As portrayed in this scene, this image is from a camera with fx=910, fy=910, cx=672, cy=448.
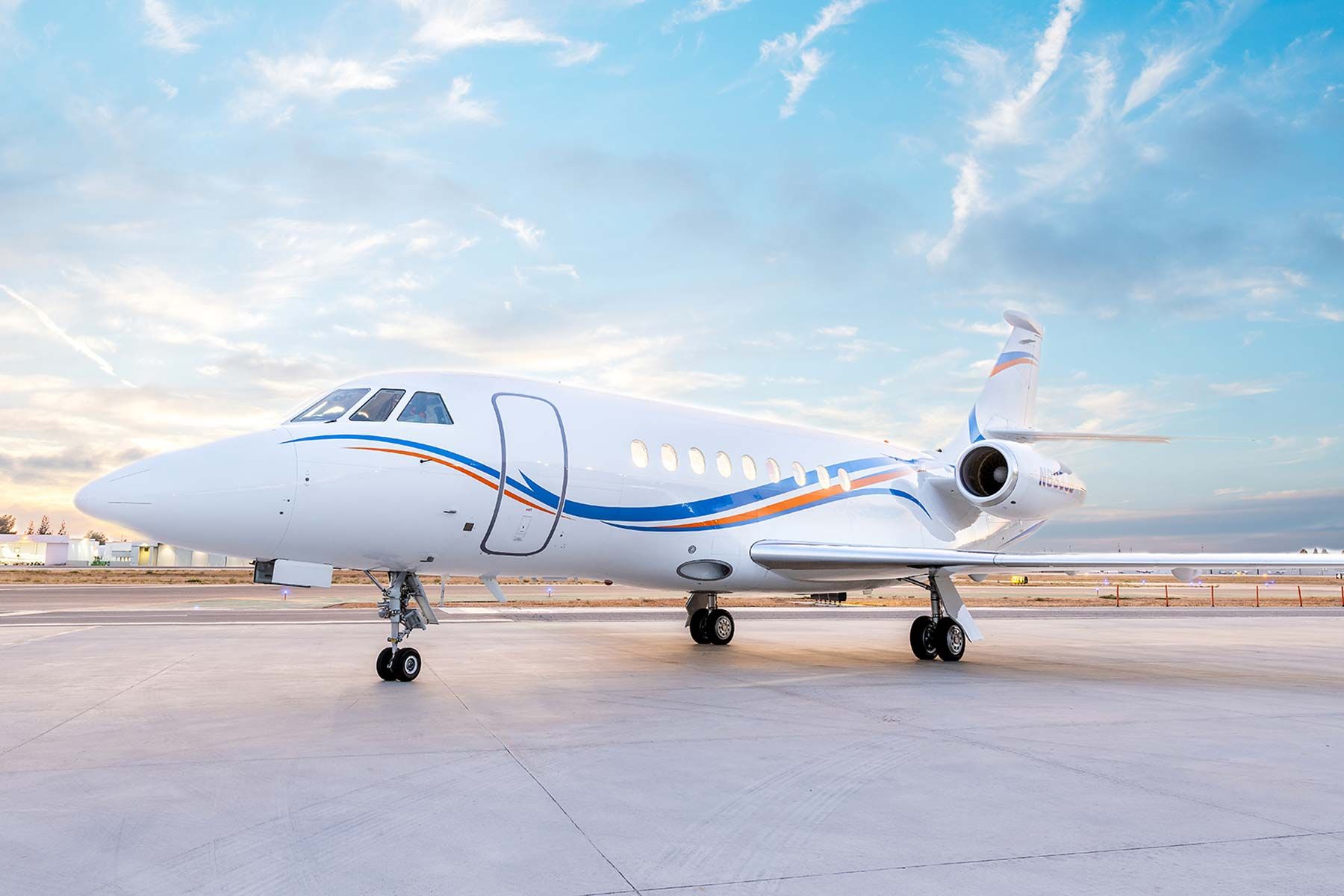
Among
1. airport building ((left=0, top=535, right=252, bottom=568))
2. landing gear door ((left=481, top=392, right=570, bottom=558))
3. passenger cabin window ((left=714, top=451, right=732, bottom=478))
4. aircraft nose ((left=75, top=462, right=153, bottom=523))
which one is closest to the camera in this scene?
aircraft nose ((left=75, top=462, right=153, bottom=523))

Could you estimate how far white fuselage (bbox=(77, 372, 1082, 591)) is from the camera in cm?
802

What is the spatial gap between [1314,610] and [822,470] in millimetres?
28481

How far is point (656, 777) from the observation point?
18.1 ft

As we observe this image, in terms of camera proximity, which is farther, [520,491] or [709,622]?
[709,622]

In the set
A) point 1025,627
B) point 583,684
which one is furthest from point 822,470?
point 1025,627

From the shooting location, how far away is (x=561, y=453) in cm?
1016

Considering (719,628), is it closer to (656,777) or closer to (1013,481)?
(1013,481)

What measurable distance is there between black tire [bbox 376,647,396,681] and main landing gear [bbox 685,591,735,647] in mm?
6108

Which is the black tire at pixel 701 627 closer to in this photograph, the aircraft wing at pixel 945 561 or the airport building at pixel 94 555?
the aircraft wing at pixel 945 561

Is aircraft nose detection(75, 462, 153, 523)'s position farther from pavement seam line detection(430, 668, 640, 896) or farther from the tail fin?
the tail fin

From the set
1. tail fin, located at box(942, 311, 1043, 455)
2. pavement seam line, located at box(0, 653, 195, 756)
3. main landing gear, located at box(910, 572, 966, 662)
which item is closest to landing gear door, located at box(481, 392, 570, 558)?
pavement seam line, located at box(0, 653, 195, 756)

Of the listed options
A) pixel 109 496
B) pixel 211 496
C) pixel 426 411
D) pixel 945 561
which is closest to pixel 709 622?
pixel 945 561

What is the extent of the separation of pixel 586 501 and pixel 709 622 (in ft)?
17.1

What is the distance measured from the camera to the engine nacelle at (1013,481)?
13.8m
